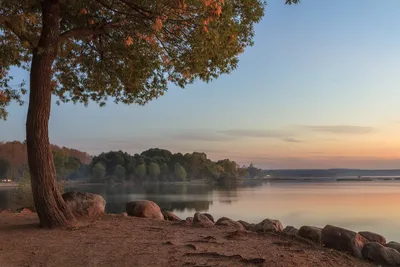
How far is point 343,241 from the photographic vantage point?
31.9 ft

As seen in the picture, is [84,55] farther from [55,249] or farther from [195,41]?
[55,249]

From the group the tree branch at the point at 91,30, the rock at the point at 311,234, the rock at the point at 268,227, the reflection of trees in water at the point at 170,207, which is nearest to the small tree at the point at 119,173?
the reflection of trees in water at the point at 170,207

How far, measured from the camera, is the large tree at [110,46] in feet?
30.8

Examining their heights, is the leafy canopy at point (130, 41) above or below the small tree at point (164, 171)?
above

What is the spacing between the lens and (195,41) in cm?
978

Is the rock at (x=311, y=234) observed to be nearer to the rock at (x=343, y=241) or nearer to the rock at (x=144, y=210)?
the rock at (x=343, y=241)

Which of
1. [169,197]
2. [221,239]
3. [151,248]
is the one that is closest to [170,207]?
[169,197]

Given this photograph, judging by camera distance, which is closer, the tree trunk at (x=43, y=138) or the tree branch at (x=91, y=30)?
the tree trunk at (x=43, y=138)

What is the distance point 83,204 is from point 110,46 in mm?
4580

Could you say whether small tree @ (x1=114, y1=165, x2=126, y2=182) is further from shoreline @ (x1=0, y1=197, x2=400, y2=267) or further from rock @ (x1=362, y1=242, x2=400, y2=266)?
rock @ (x1=362, y1=242, x2=400, y2=266)

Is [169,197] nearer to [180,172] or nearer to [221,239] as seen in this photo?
[221,239]

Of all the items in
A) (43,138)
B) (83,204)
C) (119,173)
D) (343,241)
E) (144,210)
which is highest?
(43,138)

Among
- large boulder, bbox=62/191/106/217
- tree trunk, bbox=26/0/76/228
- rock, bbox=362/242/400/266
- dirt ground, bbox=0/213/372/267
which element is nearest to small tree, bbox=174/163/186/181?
large boulder, bbox=62/191/106/217

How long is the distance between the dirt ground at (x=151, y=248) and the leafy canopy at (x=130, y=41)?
4.21 m
